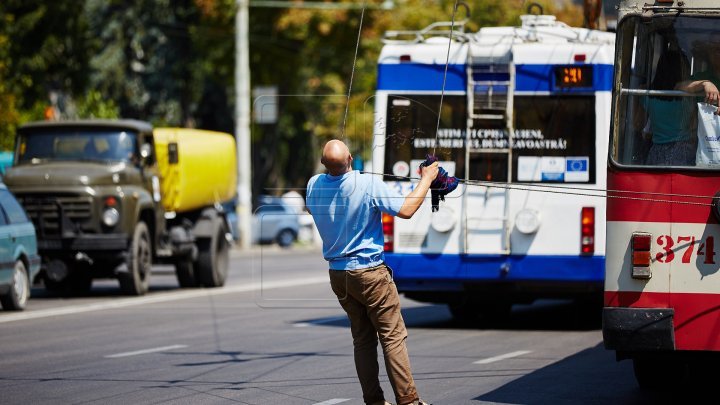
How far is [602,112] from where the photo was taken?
15.6 metres

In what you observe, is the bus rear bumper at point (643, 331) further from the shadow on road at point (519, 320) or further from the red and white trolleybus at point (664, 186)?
the shadow on road at point (519, 320)

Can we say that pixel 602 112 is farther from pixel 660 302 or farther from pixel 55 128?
pixel 55 128

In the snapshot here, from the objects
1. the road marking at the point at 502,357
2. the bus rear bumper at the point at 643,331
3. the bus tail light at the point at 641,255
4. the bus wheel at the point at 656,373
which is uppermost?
the bus tail light at the point at 641,255

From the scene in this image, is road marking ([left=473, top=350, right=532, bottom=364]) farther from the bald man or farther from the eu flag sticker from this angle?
the bald man

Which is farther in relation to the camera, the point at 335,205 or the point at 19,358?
the point at 19,358

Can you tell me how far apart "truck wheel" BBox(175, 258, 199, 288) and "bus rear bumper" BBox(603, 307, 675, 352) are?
15445 millimetres

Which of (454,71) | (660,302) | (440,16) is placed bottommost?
(660,302)

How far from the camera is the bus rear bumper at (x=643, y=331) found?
9125 millimetres

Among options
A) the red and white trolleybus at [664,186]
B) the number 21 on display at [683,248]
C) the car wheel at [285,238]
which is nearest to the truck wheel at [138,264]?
the red and white trolleybus at [664,186]

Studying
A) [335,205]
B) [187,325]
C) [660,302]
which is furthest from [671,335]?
[187,325]

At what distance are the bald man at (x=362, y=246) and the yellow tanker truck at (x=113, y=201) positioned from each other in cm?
1233

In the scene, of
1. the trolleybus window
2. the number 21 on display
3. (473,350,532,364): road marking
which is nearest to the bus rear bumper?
the number 21 on display

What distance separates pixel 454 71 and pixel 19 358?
545 centimetres

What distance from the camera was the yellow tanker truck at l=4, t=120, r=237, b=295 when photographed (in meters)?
21.2
